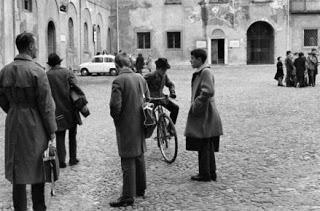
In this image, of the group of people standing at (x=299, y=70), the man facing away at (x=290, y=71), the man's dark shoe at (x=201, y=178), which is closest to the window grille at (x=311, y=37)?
the group of people standing at (x=299, y=70)

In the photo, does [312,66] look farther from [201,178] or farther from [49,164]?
[49,164]

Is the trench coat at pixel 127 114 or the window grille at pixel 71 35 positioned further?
the window grille at pixel 71 35

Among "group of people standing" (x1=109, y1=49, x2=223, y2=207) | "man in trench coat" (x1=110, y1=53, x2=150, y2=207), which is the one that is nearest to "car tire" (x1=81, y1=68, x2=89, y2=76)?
"group of people standing" (x1=109, y1=49, x2=223, y2=207)

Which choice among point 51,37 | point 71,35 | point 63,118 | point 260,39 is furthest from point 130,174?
point 260,39

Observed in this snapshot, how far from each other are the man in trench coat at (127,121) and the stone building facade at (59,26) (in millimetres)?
16415

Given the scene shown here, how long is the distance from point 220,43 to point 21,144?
38.1 m

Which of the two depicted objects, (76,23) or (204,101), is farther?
(76,23)

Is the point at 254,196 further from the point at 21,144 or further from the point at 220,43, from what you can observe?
the point at 220,43

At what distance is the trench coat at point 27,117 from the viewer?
485 centimetres

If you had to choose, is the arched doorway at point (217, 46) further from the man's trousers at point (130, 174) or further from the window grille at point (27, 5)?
the man's trousers at point (130, 174)

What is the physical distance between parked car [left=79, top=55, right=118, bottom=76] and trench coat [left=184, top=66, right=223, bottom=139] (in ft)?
83.2

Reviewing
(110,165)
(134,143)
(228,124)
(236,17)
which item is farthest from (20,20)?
(236,17)

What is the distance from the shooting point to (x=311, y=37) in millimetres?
42156

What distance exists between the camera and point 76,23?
32.4 m
